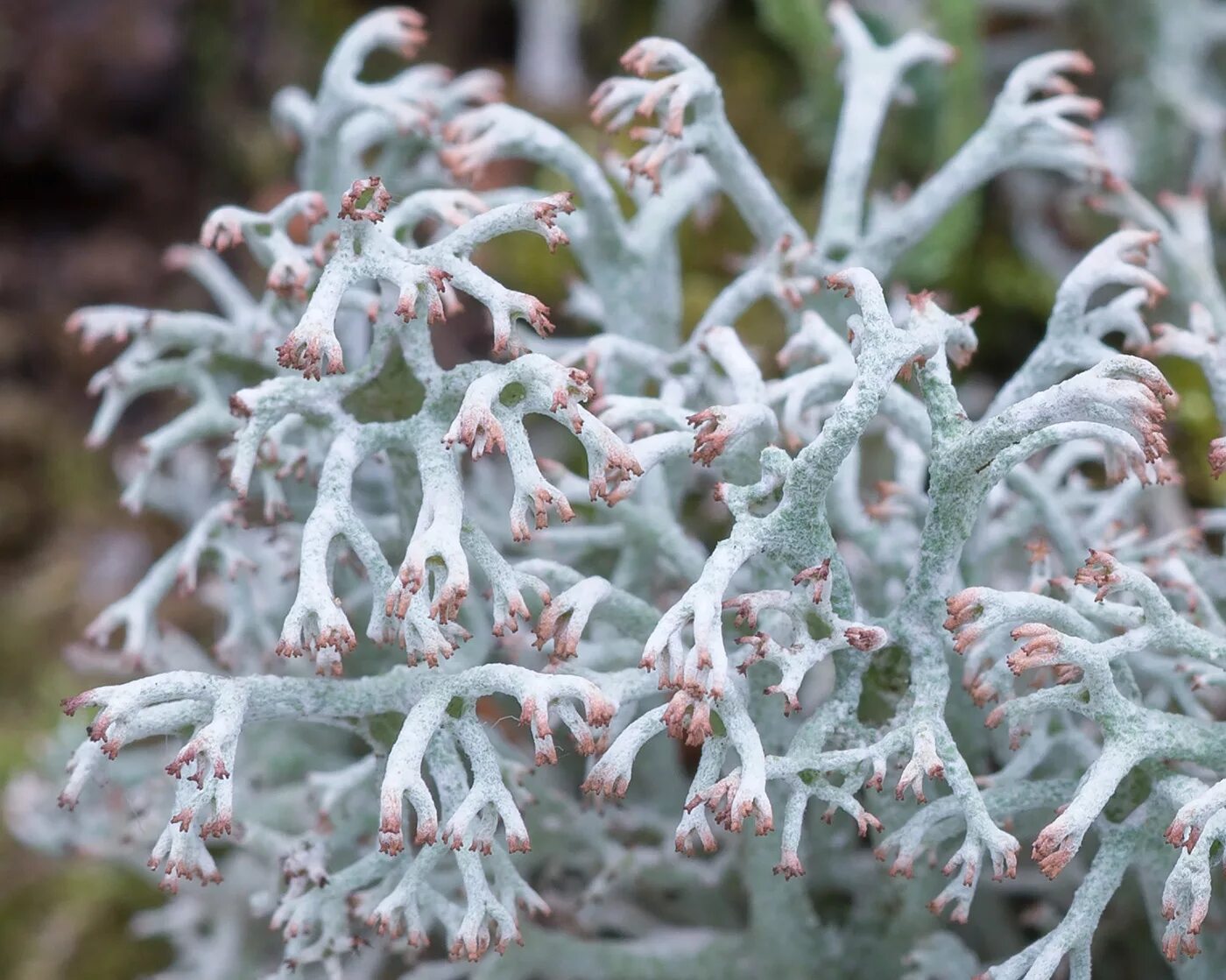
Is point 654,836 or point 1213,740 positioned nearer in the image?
point 1213,740

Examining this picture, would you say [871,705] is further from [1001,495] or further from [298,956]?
[298,956]

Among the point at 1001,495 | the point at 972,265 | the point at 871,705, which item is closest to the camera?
the point at 871,705

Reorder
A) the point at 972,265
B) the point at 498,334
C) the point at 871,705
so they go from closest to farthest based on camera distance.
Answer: the point at 498,334, the point at 871,705, the point at 972,265

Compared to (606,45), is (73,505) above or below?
below

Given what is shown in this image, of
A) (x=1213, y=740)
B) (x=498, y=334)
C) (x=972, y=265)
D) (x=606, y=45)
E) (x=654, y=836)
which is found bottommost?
(x=654, y=836)

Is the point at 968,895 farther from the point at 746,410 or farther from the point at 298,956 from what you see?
the point at 298,956

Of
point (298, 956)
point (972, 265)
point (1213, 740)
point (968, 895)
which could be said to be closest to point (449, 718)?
point (298, 956)
